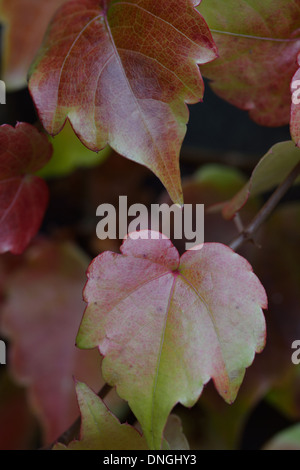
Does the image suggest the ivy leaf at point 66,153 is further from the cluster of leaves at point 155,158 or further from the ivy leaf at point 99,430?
the ivy leaf at point 99,430

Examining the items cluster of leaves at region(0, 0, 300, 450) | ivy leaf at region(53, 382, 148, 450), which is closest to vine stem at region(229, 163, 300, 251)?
cluster of leaves at region(0, 0, 300, 450)

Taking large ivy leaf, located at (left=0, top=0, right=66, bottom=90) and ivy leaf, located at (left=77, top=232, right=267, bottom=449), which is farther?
large ivy leaf, located at (left=0, top=0, right=66, bottom=90)

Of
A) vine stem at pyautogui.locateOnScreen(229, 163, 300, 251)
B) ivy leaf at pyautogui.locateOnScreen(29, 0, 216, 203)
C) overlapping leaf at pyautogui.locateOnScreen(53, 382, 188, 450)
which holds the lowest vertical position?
overlapping leaf at pyautogui.locateOnScreen(53, 382, 188, 450)

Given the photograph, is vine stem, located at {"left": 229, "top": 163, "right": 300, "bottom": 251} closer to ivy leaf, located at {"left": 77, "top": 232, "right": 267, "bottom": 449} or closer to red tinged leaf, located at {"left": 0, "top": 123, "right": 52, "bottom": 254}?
ivy leaf, located at {"left": 77, "top": 232, "right": 267, "bottom": 449}

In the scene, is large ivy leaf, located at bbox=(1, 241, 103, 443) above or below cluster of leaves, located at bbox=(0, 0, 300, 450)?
below

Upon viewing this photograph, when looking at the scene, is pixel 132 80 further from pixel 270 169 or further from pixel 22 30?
pixel 22 30

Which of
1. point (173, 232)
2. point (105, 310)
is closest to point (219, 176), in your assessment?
point (173, 232)
